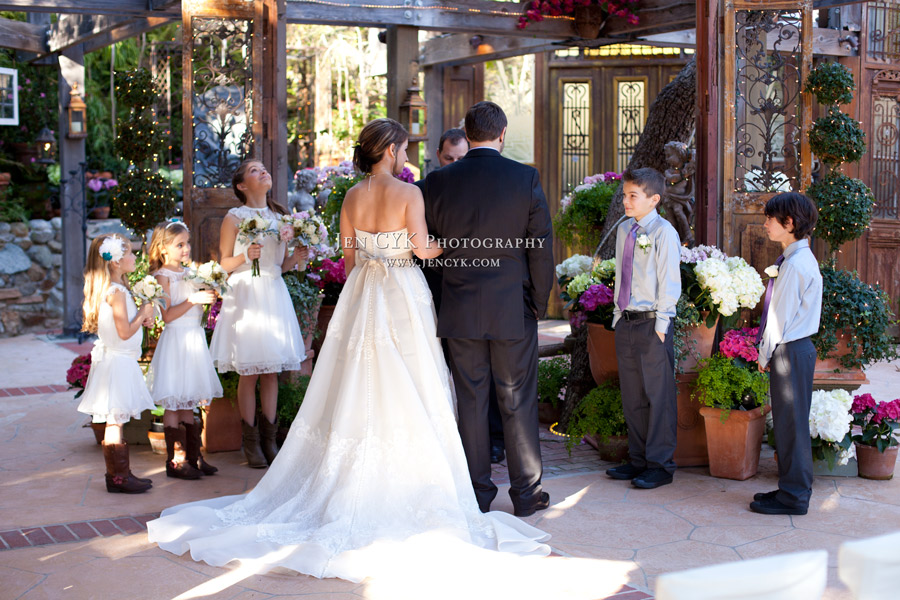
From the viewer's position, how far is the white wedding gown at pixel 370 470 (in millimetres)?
3965

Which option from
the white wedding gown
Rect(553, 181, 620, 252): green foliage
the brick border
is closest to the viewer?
the white wedding gown

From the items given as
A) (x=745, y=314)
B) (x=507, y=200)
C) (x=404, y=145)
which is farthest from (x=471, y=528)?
(x=745, y=314)

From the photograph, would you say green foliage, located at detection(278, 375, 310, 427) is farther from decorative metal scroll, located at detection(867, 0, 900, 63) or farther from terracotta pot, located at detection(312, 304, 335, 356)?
Result: decorative metal scroll, located at detection(867, 0, 900, 63)

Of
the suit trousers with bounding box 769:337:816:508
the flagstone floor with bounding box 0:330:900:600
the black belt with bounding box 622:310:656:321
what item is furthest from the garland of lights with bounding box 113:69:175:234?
the suit trousers with bounding box 769:337:816:508

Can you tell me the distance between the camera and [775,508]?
4.58m

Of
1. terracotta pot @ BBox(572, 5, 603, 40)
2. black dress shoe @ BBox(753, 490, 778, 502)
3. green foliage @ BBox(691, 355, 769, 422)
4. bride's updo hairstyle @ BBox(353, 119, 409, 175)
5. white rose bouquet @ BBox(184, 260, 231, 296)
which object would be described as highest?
terracotta pot @ BBox(572, 5, 603, 40)

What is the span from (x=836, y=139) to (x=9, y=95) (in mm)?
8800

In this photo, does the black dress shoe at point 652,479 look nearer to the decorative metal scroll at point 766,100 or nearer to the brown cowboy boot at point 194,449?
the decorative metal scroll at point 766,100

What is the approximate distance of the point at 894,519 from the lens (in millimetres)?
4516

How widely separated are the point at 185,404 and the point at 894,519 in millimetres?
3780

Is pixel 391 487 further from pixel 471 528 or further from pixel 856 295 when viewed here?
pixel 856 295

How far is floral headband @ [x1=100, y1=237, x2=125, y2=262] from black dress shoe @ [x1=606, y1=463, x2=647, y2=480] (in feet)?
9.69

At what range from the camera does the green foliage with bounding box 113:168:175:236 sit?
9125 millimetres

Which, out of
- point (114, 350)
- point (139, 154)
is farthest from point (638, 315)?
point (139, 154)
